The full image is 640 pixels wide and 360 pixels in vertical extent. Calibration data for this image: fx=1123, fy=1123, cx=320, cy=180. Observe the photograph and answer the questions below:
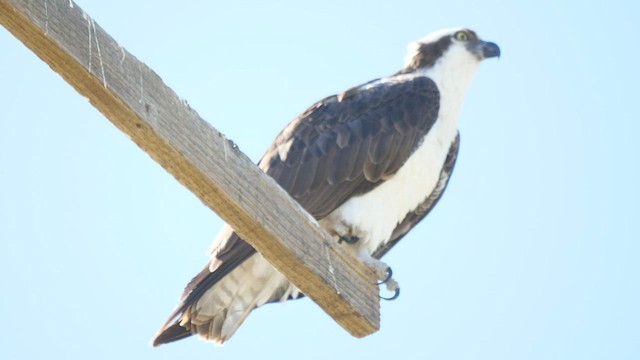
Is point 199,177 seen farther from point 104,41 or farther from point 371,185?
point 371,185

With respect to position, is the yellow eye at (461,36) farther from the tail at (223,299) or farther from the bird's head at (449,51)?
the tail at (223,299)

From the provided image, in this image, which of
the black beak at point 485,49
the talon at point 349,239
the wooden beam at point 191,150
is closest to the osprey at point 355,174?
the talon at point 349,239

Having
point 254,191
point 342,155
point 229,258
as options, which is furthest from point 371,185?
point 254,191

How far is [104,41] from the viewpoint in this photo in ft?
12.1

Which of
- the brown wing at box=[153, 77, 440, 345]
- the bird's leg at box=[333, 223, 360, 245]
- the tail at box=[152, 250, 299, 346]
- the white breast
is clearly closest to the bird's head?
the brown wing at box=[153, 77, 440, 345]

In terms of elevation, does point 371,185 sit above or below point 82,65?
below

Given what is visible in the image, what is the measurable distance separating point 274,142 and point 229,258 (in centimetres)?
150

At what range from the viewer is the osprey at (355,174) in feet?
20.7

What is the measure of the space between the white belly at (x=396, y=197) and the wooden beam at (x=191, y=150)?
1.96 m

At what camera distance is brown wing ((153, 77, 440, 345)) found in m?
6.95

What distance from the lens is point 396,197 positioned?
23.4ft

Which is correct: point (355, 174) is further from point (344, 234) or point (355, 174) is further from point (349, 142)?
point (344, 234)

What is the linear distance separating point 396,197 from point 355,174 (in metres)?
0.32

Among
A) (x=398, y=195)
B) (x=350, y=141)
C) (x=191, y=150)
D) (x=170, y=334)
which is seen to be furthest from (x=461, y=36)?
(x=191, y=150)
